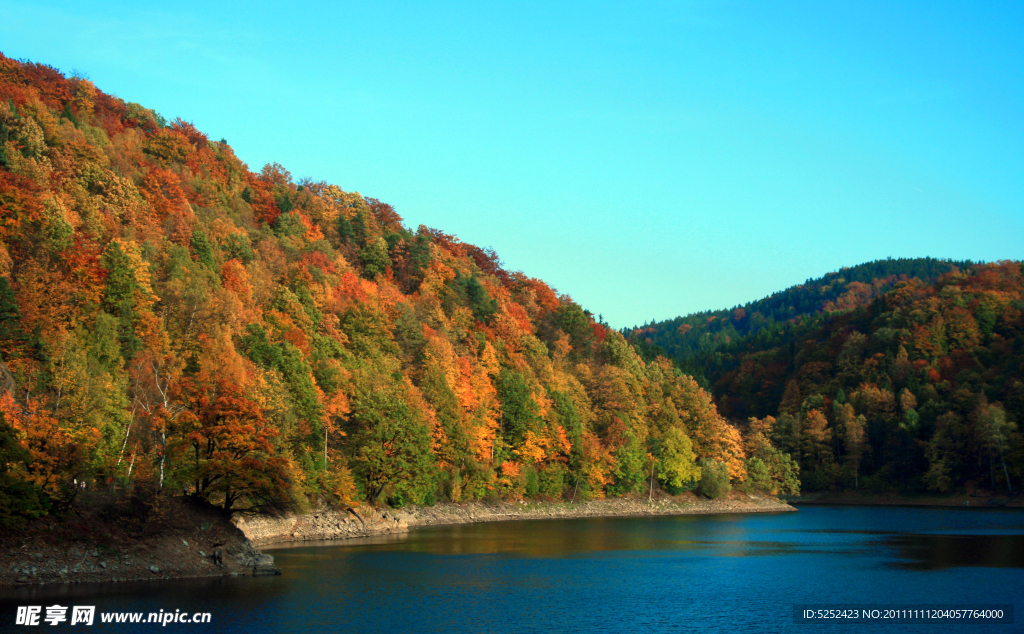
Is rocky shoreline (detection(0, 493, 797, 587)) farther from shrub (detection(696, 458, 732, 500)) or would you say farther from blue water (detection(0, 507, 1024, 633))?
shrub (detection(696, 458, 732, 500))

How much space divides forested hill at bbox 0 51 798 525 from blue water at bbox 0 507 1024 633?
7.59m

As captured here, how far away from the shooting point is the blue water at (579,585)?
3291 centimetres

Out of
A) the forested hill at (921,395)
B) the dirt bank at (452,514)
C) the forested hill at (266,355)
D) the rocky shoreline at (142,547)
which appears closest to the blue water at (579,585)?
the rocky shoreline at (142,547)

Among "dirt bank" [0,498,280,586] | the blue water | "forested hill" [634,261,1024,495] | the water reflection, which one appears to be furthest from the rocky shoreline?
"forested hill" [634,261,1024,495]

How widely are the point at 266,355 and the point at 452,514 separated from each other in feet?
94.1

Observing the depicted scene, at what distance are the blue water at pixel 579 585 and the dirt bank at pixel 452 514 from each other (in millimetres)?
4140

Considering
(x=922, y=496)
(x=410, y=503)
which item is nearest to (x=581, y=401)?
(x=410, y=503)

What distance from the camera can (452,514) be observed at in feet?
284

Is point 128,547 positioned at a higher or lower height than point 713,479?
higher

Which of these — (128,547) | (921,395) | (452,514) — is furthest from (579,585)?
(921,395)

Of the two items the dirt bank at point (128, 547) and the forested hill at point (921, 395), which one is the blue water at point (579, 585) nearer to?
the dirt bank at point (128, 547)

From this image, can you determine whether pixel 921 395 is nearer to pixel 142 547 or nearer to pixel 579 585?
pixel 579 585

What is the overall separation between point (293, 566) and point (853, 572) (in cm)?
3451

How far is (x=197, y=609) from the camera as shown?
33125 millimetres
